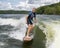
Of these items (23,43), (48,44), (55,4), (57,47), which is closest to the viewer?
(57,47)

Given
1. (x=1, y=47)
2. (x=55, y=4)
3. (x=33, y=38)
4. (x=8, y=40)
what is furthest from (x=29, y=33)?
(x=55, y=4)

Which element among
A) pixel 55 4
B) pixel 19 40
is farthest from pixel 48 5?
pixel 19 40

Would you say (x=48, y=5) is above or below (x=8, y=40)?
below

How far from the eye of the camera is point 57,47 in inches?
628

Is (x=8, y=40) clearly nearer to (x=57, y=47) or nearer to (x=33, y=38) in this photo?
(x=33, y=38)

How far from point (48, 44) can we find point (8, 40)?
350cm

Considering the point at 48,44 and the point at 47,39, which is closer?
the point at 48,44

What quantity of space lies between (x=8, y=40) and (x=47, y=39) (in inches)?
109

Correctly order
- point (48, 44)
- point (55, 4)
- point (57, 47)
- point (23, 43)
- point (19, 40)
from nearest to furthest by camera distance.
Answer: point (57, 47) < point (48, 44) < point (23, 43) < point (19, 40) < point (55, 4)

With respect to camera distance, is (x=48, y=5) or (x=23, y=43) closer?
(x=23, y=43)

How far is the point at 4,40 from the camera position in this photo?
19.2 meters

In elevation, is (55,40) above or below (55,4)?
above

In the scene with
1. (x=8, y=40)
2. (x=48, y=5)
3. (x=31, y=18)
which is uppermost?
(x=31, y=18)

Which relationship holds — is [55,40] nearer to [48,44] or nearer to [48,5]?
[48,44]
